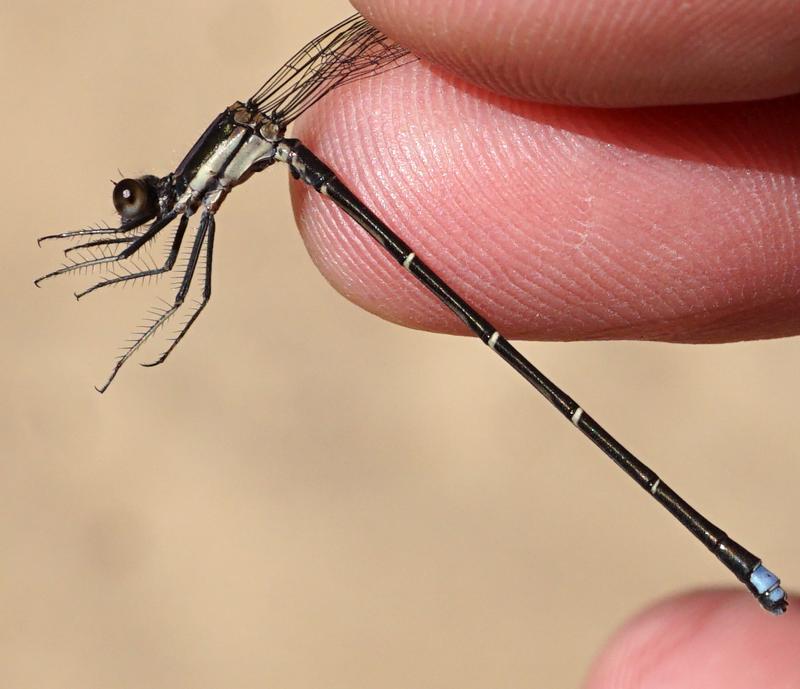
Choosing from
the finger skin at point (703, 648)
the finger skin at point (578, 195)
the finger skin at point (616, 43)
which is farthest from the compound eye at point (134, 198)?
the finger skin at point (703, 648)

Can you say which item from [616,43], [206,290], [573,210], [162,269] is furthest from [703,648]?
[162,269]

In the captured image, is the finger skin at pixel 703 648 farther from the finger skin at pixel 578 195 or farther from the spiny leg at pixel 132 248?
the spiny leg at pixel 132 248

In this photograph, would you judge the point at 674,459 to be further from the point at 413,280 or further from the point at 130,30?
the point at 130,30

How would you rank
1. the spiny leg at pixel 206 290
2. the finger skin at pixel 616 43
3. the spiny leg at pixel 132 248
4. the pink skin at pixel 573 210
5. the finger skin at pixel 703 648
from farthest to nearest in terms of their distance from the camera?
the spiny leg at pixel 132 248, the spiny leg at pixel 206 290, the pink skin at pixel 573 210, the finger skin at pixel 703 648, the finger skin at pixel 616 43

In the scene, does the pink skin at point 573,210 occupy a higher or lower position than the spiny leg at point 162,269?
higher

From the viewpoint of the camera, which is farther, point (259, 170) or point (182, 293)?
point (259, 170)

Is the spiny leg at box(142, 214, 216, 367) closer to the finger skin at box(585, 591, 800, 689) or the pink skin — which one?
the pink skin

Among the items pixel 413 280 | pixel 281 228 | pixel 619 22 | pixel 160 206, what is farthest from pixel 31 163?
pixel 619 22

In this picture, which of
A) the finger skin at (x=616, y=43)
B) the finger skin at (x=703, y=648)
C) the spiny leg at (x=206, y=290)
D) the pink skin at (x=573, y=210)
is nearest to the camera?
the finger skin at (x=616, y=43)

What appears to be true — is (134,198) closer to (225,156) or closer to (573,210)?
(225,156)
